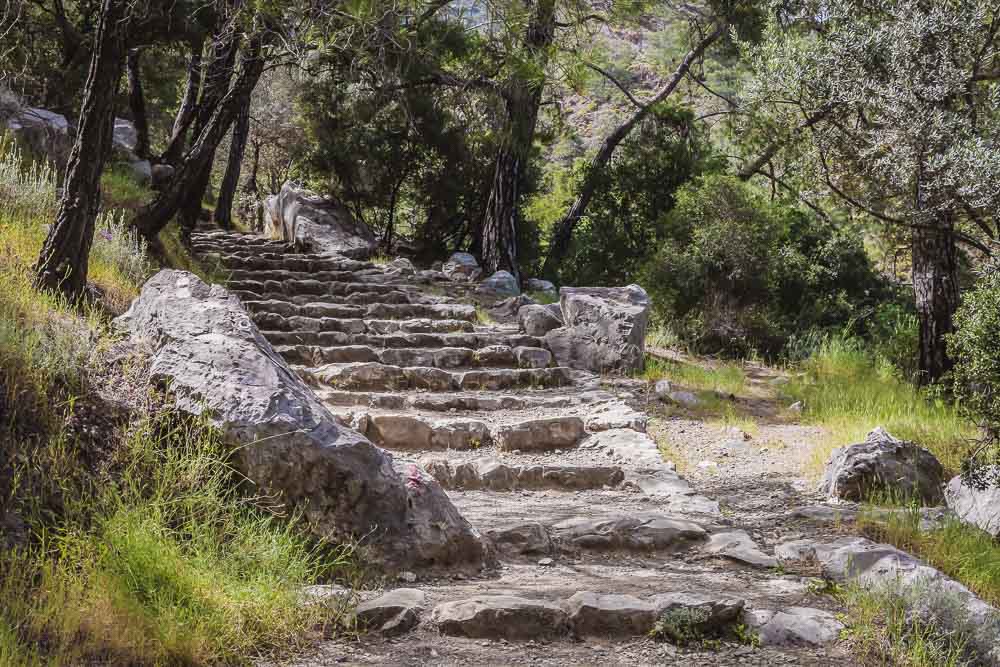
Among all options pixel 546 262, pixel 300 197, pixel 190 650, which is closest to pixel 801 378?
pixel 546 262

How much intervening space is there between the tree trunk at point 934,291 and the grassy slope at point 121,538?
6724 mm

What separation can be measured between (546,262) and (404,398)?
24.6ft

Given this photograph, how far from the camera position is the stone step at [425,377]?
795cm

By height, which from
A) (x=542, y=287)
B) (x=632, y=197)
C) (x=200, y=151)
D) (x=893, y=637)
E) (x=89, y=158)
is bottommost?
(x=893, y=637)

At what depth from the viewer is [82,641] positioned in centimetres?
261

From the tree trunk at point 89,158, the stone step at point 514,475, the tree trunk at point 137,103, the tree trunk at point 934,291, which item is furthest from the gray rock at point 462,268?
the tree trunk at point 89,158

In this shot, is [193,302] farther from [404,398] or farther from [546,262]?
[546,262]

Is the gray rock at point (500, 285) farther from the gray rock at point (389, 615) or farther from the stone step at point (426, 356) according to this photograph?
the gray rock at point (389, 615)

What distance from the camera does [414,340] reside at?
370 inches

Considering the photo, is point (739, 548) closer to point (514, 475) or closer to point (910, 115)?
point (514, 475)

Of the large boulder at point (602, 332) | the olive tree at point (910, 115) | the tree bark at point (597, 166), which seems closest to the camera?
the olive tree at point (910, 115)

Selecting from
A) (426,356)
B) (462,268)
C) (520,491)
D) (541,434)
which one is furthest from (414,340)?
(462,268)

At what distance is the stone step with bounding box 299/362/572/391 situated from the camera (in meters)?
7.95

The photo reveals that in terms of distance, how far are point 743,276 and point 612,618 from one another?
306 inches
